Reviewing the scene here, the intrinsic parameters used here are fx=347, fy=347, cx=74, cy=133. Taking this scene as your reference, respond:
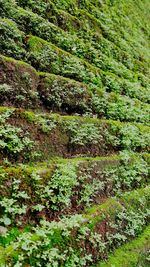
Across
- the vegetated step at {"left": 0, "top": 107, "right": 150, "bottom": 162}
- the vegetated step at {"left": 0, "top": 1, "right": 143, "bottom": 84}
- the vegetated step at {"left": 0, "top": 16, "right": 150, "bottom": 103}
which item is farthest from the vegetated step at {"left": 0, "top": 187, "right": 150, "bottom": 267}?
the vegetated step at {"left": 0, "top": 1, "right": 143, "bottom": 84}

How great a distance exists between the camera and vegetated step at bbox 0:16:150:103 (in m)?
6.60

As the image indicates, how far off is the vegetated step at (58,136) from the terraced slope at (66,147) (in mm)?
17

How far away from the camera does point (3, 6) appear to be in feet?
23.5

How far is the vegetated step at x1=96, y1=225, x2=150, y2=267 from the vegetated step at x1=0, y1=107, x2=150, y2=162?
1.69 m

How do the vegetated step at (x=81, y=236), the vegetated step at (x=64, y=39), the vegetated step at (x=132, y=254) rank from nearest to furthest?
the vegetated step at (x=81, y=236) < the vegetated step at (x=132, y=254) < the vegetated step at (x=64, y=39)

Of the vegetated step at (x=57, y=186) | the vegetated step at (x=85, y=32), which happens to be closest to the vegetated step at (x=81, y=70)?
the vegetated step at (x=85, y=32)

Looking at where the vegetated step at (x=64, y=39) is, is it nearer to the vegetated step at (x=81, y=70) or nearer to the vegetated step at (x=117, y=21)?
the vegetated step at (x=81, y=70)

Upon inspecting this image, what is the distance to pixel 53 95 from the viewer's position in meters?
6.45

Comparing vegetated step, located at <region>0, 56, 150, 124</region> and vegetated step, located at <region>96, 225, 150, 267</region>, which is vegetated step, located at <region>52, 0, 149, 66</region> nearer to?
vegetated step, located at <region>0, 56, 150, 124</region>

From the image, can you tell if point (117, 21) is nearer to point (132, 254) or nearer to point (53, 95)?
point (53, 95)

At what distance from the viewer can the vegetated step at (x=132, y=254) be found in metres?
4.80

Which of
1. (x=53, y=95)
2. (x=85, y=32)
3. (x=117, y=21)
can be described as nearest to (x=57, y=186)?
(x=53, y=95)

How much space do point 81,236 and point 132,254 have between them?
106 cm

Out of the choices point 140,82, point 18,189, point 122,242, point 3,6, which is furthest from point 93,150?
point 140,82
